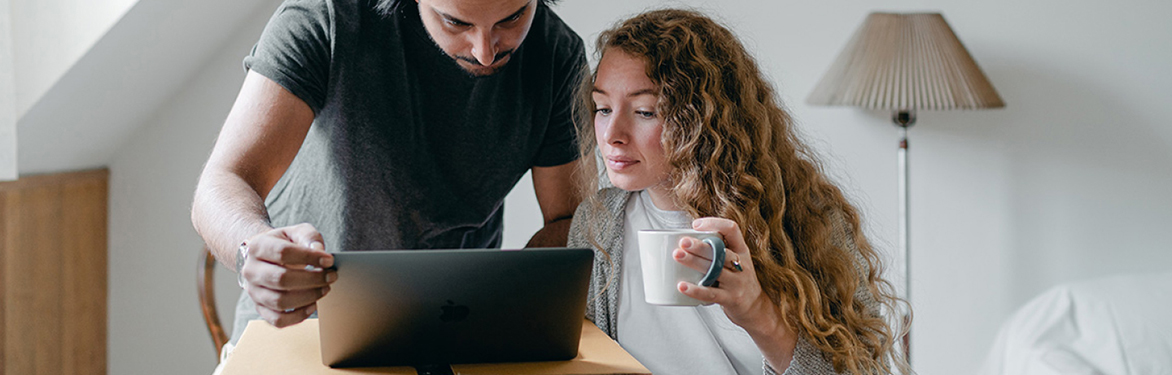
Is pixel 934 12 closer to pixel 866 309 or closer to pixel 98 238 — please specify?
pixel 866 309

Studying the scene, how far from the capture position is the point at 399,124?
4.11 feet

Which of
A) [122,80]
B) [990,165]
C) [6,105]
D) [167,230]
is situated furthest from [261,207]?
[990,165]

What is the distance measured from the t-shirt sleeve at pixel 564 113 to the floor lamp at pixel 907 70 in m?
0.96

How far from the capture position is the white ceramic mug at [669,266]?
0.79 meters

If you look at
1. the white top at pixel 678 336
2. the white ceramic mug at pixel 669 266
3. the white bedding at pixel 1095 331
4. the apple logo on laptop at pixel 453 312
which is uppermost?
the white ceramic mug at pixel 669 266

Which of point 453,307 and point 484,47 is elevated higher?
point 484,47

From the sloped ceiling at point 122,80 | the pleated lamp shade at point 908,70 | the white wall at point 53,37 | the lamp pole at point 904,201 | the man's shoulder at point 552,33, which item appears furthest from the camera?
the lamp pole at point 904,201

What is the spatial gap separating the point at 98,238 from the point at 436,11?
145cm

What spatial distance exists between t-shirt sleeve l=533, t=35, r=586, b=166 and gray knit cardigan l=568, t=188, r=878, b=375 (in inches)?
5.1

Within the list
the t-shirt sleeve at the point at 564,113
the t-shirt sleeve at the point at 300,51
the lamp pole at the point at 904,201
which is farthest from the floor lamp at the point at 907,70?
the t-shirt sleeve at the point at 300,51

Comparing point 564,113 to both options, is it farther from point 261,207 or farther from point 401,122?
point 261,207

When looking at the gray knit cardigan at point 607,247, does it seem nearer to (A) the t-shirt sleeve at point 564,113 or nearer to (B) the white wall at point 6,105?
(A) the t-shirt sleeve at point 564,113

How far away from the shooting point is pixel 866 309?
109 centimetres

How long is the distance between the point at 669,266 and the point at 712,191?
356 millimetres
